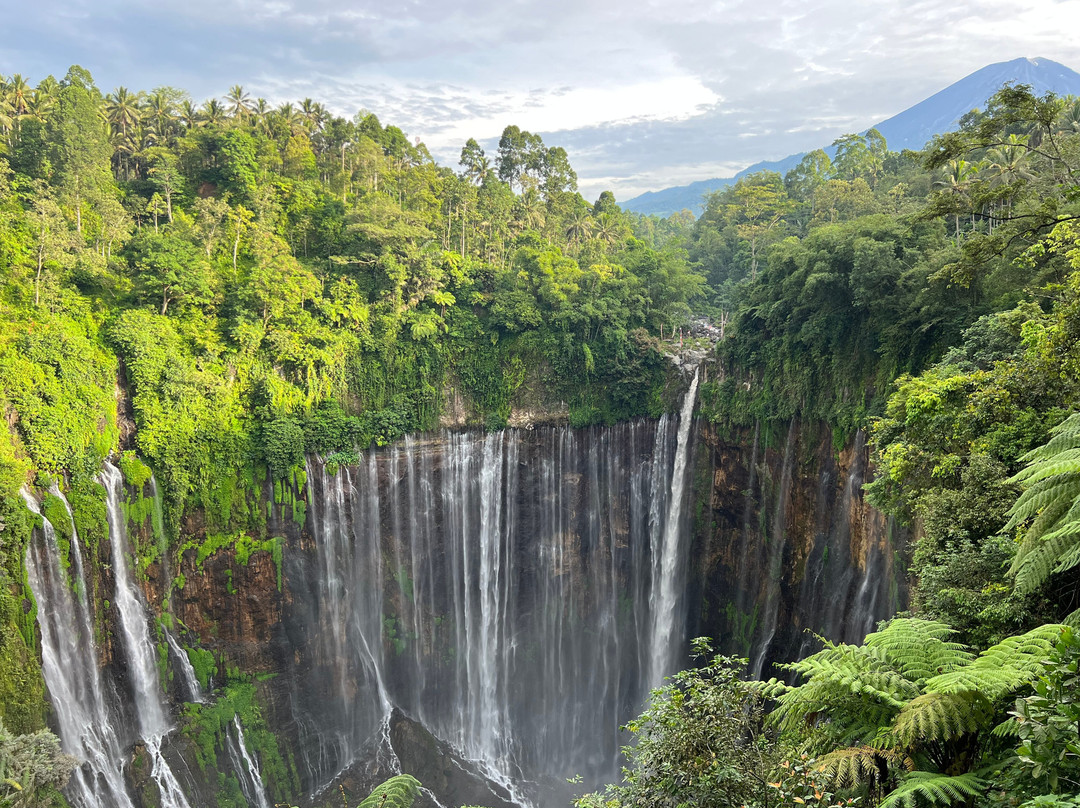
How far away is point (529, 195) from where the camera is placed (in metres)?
35.0

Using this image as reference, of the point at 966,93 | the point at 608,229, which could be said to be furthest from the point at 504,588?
the point at 966,93

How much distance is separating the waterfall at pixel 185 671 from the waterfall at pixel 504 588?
3335mm

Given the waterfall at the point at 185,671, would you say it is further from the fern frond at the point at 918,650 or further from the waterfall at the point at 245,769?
the fern frond at the point at 918,650

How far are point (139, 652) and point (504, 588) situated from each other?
11.1 m

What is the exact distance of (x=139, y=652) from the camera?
59.2ft

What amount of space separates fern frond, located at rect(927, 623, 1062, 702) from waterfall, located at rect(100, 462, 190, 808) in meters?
19.3

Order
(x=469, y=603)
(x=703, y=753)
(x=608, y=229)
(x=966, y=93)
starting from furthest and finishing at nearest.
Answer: (x=966, y=93) < (x=608, y=229) < (x=469, y=603) < (x=703, y=753)

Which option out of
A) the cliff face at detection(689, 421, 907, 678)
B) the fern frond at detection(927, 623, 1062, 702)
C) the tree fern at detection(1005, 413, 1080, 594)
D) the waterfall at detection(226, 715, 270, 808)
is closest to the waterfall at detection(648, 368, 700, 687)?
the cliff face at detection(689, 421, 907, 678)

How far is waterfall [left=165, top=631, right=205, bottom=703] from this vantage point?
18734 mm

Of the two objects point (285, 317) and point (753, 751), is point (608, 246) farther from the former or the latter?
point (753, 751)

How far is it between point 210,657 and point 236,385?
8094mm

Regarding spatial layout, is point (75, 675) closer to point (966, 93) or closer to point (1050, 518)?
point (1050, 518)

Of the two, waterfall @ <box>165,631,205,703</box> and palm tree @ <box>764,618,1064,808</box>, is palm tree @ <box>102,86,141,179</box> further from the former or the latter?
palm tree @ <box>764,618,1064,808</box>

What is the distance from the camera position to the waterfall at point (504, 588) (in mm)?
21688
